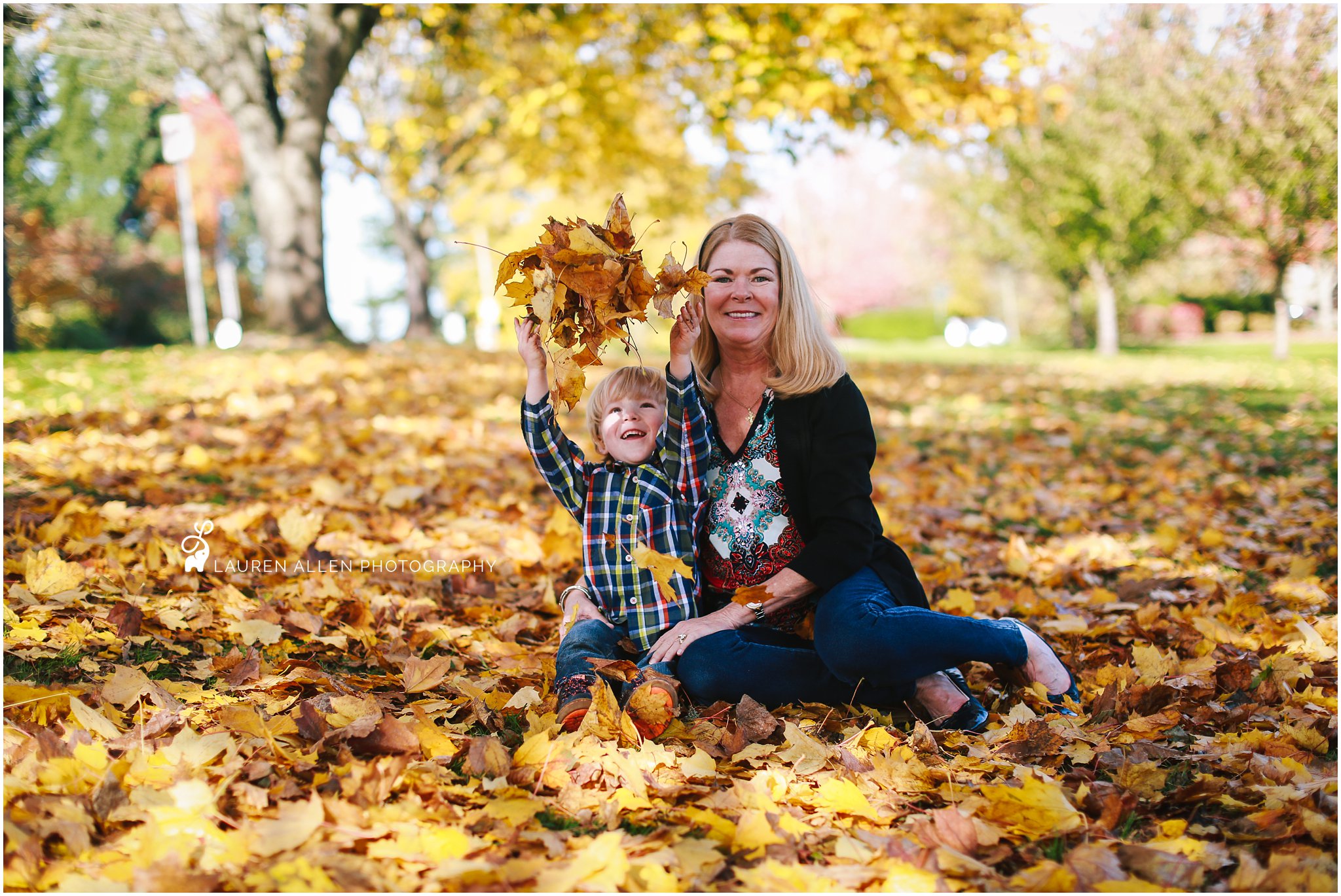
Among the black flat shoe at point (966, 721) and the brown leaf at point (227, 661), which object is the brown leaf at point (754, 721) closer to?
the black flat shoe at point (966, 721)

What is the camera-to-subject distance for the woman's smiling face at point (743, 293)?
8.63ft

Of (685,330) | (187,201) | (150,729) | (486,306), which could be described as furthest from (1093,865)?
(486,306)

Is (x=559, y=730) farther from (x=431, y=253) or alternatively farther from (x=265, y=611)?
(x=431, y=253)

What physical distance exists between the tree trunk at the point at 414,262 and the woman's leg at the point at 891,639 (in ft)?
59.5

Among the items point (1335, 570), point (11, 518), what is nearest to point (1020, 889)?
point (1335, 570)

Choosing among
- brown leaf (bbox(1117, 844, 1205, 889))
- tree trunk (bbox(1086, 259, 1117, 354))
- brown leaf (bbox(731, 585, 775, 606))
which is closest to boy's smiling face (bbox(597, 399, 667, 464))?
brown leaf (bbox(731, 585, 775, 606))

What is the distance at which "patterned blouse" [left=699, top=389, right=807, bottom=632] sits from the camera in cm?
267

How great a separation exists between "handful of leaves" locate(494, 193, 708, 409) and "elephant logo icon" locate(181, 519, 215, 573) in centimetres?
175

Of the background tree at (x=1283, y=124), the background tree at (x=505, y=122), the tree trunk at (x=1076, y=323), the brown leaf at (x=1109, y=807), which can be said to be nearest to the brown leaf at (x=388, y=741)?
the brown leaf at (x=1109, y=807)

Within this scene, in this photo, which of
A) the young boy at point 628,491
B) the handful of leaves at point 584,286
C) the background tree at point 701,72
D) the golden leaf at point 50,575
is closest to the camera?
the handful of leaves at point 584,286

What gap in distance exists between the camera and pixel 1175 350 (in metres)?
20.6

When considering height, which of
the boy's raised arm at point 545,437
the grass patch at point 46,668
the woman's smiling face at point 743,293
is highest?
the woman's smiling face at point 743,293

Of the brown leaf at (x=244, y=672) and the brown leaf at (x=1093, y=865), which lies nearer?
the brown leaf at (x=1093, y=865)

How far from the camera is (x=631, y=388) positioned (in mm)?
2684
